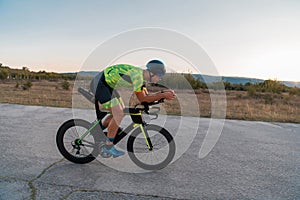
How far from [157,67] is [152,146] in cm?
121

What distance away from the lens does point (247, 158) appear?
4180mm

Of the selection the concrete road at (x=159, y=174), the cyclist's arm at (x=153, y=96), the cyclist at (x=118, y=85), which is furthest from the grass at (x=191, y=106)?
the concrete road at (x=159, y=174)

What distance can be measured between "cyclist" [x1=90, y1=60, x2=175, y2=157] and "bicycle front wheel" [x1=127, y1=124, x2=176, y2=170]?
26 cm

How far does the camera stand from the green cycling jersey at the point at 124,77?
309 centimetres

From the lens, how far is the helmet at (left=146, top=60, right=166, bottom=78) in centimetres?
313

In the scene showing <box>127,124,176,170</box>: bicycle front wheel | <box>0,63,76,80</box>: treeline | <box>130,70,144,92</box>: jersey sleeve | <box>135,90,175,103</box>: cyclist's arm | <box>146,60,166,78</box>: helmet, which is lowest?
<box>127,124,176,170</box>: bicycle front wheel

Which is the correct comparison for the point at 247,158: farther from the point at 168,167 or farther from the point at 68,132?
the point at 68,132

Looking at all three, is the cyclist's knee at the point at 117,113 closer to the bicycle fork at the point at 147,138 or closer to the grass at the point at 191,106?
the bicycle fork at the point at 147,138

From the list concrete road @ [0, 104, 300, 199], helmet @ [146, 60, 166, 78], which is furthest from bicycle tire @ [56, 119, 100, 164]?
helmet @ [146, 60, 166, 78]

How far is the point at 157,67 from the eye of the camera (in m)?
3.13

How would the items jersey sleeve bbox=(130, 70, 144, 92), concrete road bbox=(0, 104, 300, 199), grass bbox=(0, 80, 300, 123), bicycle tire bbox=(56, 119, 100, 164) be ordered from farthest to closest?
grass bbox=(0, 80, 300, 123)
bicycle tire bbox=(56, 119, 100, 164)
jersey sleeve bbox=(130, 70, 144, 92)
concrete road bbox=(0, 104, 300, 199)

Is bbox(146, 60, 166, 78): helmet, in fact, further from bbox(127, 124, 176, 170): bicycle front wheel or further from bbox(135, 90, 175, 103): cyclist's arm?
bbox(127, 124, 176, 170): bicycle front wheel

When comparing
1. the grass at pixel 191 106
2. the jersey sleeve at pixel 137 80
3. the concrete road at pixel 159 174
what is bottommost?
the concrete road at pixel 159 174

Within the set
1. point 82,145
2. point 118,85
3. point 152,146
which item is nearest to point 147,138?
point 152,146
